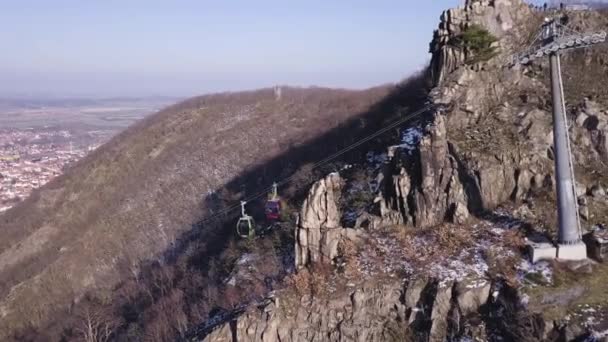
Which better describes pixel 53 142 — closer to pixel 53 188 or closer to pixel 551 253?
pixel 53 188

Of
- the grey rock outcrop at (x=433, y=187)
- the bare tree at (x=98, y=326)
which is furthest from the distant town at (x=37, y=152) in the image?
the grey rock outcrop at (x=433, y=187)

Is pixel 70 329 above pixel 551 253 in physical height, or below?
below

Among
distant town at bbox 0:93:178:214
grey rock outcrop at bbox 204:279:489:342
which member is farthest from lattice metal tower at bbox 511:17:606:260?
distant town at bbox 0:93:178:214

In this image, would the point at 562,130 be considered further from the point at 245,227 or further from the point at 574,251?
the point at 245,227

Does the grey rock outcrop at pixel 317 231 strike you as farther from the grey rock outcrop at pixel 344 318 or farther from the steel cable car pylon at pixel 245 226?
the steel cable car pylon at pixel 245 226

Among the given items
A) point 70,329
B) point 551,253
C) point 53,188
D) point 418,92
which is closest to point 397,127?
point 418,92

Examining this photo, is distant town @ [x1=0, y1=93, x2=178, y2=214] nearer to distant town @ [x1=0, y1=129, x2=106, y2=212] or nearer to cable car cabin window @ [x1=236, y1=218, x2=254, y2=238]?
distant town @ [x1=0, y1=129, x2=106, y2=212]
